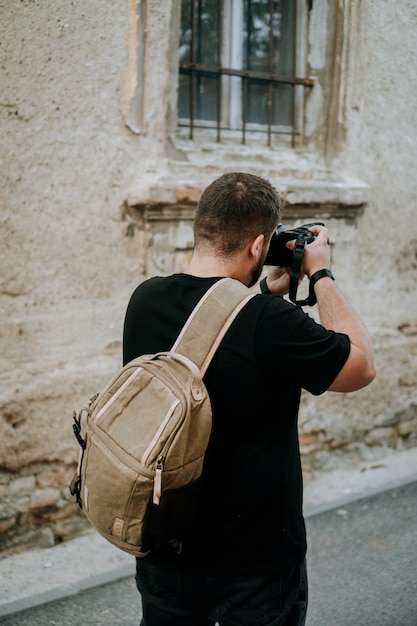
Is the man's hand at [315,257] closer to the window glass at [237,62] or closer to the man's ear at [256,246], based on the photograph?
the man's ear at [256,246]

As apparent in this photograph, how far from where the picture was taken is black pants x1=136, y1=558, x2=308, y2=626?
1.68 metres

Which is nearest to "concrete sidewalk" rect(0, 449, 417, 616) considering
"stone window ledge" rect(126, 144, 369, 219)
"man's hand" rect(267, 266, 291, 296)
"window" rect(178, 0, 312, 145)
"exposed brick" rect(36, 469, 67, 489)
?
"exposed brick" rect(36, 469, 67, 489)

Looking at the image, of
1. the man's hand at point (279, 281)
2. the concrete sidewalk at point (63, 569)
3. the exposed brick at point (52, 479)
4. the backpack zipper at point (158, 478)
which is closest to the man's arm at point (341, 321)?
the man's hand at point (279, 281)

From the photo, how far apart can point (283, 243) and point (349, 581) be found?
215 centimetres

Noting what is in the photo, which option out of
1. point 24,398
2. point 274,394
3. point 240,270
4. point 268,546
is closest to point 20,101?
point 24,398

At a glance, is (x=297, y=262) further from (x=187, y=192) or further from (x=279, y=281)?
(x=187, y=192)

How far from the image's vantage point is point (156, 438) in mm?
1538

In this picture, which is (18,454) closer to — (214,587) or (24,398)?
(24,398)

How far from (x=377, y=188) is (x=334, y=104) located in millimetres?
628

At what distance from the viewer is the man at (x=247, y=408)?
161cm

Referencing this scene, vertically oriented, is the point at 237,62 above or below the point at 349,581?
above

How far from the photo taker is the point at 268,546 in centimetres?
170

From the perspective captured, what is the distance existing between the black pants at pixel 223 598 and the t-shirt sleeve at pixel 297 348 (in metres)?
0.51

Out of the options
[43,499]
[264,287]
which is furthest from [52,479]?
[264,287]
